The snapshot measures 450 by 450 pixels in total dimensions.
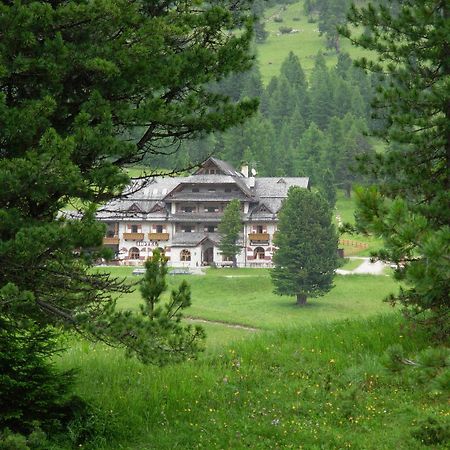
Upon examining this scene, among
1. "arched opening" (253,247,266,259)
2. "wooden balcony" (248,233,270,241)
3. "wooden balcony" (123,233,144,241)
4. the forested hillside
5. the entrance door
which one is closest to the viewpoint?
"wooden balcony" (248,233,270,241)

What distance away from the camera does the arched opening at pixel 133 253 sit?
244 ft

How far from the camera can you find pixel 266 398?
31.2 ft

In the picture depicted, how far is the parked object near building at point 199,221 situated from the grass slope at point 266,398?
5993 cm

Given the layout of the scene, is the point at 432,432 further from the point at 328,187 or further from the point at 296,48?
the point at 296,48

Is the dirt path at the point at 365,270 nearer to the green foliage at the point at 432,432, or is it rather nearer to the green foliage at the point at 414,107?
the green foliage at the point at 414,107

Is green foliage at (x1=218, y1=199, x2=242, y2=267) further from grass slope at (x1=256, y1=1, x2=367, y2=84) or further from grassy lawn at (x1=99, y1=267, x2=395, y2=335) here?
grass slope at (x1=256, y1=1, x2=367, y2=84)

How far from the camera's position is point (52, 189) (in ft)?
21.5

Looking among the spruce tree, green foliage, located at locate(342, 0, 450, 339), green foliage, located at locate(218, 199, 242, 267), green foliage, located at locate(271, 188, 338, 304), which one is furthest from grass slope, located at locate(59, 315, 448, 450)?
green foliage, located at locate(218, 199, 242, 267)

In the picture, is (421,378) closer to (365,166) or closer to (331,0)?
(365,166)

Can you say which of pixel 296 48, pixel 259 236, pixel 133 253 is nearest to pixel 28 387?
pixel 259 236

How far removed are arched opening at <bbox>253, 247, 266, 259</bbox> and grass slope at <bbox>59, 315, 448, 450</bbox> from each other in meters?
60.4

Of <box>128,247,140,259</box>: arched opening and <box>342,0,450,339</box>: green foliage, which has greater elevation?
<box>342,0,450,339</box>: green foliage

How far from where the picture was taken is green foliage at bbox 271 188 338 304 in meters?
54.6

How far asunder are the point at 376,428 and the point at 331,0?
17516 centimetres
